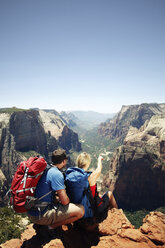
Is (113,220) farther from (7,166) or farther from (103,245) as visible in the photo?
(7,166)

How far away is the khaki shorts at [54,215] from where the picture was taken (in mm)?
5191

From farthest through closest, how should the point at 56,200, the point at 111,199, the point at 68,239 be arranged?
the point at 111,199
the point at 68,239
the point at 56,200

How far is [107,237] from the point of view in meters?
6.54

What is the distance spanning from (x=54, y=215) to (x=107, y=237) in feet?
10.0

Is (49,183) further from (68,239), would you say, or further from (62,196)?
(68,239)

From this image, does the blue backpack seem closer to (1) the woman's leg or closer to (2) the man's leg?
(2) the man's leg

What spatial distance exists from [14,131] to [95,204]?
82.2 metres

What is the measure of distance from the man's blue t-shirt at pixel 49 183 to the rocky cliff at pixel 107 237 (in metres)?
1.65

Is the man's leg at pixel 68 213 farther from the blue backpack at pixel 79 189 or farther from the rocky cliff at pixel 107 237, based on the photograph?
the rocky cliff at pixel 107 237

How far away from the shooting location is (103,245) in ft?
19.8

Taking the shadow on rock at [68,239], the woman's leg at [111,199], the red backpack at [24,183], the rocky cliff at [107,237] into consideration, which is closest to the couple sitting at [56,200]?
the red backpack at [24,183]

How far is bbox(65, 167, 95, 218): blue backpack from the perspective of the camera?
5.31 metres

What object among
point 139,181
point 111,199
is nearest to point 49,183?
point 111,199

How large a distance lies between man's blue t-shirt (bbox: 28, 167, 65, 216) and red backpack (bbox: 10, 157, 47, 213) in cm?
25
